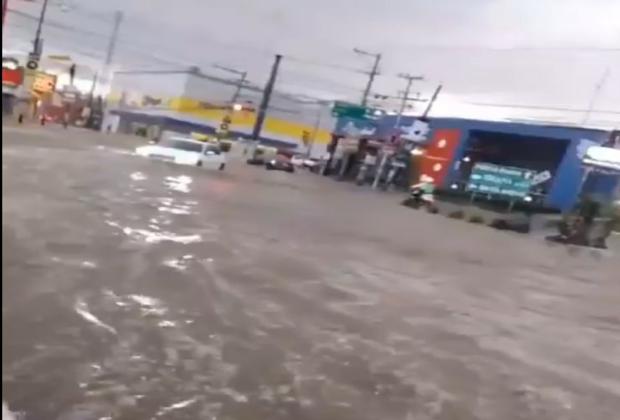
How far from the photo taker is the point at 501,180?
1619 cm

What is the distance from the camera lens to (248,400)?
2383 millimetres

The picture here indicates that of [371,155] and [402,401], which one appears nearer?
[402,401]

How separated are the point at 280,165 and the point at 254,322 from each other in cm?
2126

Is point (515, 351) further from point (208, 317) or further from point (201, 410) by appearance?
point (201, 410)

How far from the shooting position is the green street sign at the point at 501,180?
1599 centimetres

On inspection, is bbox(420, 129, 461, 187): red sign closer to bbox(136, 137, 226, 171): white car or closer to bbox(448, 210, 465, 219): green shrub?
bbox(448, 210, 465, 219): green shrub

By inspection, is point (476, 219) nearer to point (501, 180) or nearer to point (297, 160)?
point (501, 180)

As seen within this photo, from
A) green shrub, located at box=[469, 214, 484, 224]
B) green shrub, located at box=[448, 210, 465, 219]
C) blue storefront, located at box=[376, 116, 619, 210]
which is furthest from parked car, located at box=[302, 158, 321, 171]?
green shrub, located at box=[469, 214, 484, 224]

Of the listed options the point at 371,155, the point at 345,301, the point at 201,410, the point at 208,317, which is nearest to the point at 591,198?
the point at 371,155

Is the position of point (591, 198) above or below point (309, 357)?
above

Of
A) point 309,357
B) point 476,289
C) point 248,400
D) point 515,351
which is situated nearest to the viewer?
point 248,400

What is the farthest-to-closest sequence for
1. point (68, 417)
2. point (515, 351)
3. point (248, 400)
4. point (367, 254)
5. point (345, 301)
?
point (367, 254)
point (345, 301)
point (515, 351)
point (248, 400)
point (68, 417)

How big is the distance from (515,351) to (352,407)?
1439 millimetres

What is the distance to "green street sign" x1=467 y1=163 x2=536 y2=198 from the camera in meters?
16.0
